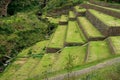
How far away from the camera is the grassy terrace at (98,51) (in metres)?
10.9

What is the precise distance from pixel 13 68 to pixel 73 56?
4088mm

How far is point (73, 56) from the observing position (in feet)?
41.5

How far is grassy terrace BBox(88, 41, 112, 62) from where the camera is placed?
10.9 metres

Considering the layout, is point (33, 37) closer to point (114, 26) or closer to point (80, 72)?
point (114, 26)

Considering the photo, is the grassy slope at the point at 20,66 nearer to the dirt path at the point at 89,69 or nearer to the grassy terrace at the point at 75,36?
the grassy terrace at the point at 75,36

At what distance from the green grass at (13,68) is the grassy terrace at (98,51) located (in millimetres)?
4308

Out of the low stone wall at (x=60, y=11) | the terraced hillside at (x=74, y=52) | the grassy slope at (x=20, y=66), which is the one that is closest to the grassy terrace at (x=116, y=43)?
the terraced hillside at (x=74, y=52)

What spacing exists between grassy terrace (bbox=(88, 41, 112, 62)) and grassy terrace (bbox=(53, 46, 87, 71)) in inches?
22.7

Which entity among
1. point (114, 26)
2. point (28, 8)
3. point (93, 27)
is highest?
point (114, 26)

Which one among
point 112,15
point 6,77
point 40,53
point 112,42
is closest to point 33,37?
point 40,53

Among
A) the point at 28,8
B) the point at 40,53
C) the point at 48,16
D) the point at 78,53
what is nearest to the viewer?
the point at 78,53

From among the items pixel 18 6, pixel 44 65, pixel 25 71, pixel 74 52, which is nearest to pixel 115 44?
pixel 74 52

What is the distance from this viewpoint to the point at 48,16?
28906 mm

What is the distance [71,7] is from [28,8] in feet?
20.6
